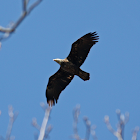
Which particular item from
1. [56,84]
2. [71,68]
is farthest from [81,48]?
[56,84]

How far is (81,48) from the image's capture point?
27.9 ft

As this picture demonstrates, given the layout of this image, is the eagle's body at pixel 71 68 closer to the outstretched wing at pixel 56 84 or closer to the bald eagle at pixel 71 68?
the bald eagle at pixel 71 68

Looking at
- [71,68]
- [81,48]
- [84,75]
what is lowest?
[84,75]

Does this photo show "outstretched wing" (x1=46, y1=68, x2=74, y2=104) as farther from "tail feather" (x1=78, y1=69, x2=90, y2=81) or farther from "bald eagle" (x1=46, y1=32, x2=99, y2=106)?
"tail feather" (x1=78, y1=69, x2=90, y2=81)

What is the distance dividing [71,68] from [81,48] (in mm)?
954

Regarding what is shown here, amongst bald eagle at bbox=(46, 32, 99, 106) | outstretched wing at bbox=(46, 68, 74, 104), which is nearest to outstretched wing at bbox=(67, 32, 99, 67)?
bald eagle at bbox=(46, 32, 99, 106)

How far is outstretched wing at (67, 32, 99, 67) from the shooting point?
835cm

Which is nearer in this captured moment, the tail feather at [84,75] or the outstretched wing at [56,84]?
the tail feather at [84,75]

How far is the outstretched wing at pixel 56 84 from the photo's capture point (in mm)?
9281

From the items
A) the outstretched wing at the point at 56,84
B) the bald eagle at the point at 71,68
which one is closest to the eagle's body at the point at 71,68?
A: the bald eagle at the point at 71,68

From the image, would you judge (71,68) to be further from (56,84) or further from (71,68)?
(56,84)

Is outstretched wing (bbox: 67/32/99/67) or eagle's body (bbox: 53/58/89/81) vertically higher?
outstretched wing (bbox: 67/32/99/67)

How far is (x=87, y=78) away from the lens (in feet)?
28.2

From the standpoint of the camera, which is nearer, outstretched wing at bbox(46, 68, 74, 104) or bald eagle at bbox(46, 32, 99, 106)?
bald eagle at bbox(46, 32, 99, 106)
